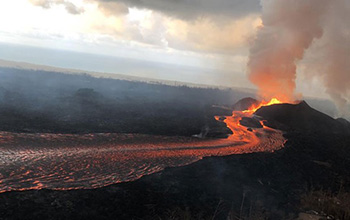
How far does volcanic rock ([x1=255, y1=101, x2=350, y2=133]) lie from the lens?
208 ft

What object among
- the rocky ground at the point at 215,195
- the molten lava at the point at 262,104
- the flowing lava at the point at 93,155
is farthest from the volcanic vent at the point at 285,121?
the rocky ground at the point at 215,195

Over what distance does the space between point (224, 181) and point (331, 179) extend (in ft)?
47.6

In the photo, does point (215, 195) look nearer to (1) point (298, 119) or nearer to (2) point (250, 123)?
(2) point (250, 123)

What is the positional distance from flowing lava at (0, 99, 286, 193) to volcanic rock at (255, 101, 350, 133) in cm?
2139

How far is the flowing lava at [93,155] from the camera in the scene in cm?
2227

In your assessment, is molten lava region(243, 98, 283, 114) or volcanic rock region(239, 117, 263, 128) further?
molten lava region(243, 98, 283, 114)

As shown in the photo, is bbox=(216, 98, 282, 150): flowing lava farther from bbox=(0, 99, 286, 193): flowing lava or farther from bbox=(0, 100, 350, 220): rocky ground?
bbox=(0, 100, 350, 220): rocky ground

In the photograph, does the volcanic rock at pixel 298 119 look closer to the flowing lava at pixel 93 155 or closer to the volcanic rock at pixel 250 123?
the volcanic rock at pixel 250 123

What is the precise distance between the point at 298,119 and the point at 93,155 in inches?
2129

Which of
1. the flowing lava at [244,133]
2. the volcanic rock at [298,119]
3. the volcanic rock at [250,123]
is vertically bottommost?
the flowing lava at [244,133]

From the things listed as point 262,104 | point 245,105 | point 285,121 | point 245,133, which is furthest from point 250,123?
point 262,104

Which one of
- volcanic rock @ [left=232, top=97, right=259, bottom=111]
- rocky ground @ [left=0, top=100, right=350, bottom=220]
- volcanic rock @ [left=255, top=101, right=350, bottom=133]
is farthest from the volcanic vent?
rocky ground @ [left=0, top=100, right=350, bottom=220]

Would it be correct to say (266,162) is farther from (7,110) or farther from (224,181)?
(7,110)

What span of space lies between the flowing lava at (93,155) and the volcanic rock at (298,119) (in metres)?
21.4
